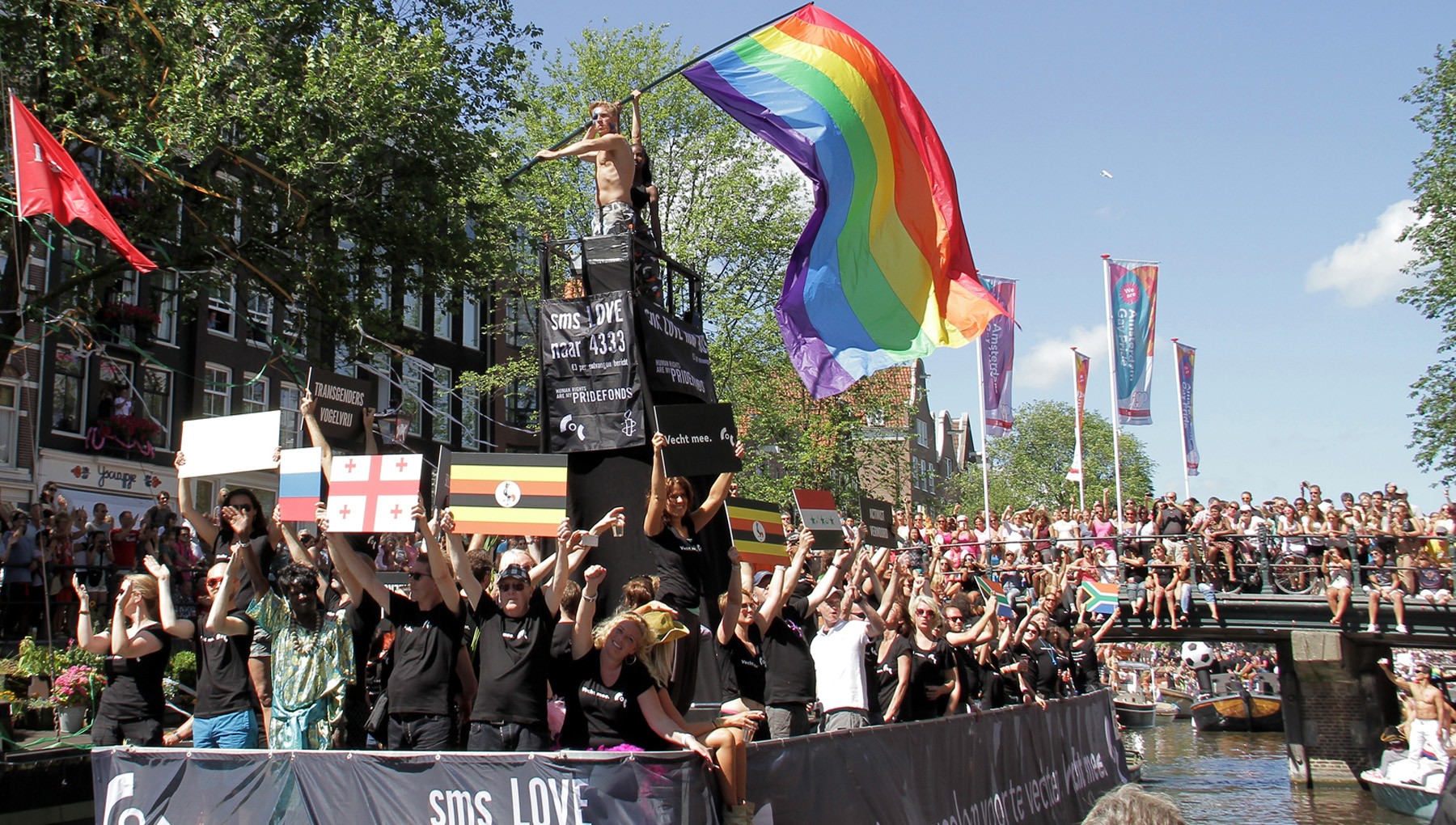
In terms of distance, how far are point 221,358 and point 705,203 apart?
12260 millimetres

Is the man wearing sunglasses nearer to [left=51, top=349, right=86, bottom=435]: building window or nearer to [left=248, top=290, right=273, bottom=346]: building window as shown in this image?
[left=51, top=349, right=86, bottom=435]: building window

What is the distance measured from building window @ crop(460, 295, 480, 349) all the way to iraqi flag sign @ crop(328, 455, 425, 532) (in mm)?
35366

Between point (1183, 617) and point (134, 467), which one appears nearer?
point (1183, 617)

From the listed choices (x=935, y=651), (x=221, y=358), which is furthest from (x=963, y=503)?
(x=935, y=651)

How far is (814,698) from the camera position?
29.2 feet

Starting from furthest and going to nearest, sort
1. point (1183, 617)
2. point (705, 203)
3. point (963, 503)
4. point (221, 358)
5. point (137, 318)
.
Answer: point (963, 503) < point (705, 203) < point (221, 358) < point (137, 318) < point (1183, 617)

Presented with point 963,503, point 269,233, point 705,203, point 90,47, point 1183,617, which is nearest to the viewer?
→ point 90,47

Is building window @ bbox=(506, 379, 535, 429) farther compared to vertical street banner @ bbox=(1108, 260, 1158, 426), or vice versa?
building window @ bbox=(506, 379, 535, 429)


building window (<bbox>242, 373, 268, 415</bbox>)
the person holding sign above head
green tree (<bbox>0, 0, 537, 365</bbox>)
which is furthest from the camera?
building window (<bbox>242, 373, 268, 415</bbox>)

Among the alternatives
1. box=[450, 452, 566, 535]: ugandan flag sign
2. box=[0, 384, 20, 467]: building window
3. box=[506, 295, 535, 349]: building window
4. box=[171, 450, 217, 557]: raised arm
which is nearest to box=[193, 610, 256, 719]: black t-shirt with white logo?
box=[171, 450, 217, 557]: raised arm

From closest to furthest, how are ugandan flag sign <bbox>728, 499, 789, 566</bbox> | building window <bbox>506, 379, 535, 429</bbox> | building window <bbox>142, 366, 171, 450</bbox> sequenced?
ugandan flag sign <bbox>728, 499, 789, 566</bbox> < building window <bbox>142, 366, 171, 450</bbox> < building window <bbox>506, 379, 535, 429</bbox>

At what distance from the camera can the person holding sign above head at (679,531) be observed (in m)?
8.34

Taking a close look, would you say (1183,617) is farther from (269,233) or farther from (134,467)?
(134,467)

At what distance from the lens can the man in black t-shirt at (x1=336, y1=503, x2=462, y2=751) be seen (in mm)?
6832
